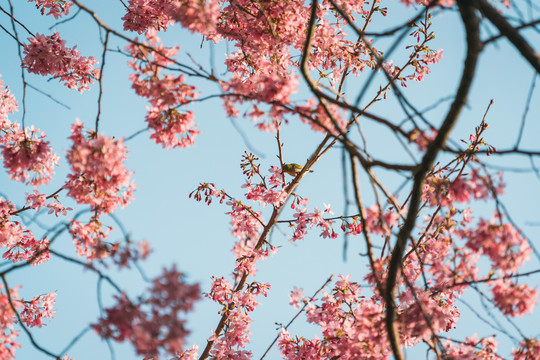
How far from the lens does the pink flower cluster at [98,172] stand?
2826 mm

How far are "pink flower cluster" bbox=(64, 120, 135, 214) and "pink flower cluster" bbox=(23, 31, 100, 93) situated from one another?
158cm

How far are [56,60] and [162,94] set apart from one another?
2619 millimetres

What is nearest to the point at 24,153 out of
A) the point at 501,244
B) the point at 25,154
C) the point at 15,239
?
the point at 25,154

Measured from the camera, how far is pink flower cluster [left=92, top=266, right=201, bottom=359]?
217 centimetres

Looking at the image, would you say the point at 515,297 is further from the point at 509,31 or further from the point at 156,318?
the point at 156,318

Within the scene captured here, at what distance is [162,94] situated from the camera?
9.57 ft

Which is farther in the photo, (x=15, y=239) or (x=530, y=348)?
(x=15, y=239)

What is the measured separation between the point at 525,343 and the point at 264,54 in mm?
3955

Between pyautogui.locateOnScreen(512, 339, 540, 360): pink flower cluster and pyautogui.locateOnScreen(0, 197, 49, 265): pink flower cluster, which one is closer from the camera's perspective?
pyautogui.locateOnScreen(512, 339, 540, 360): pink flower cluster

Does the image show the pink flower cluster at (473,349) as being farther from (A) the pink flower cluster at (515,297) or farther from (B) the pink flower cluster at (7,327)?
(B) the pink flower cluster at (7,327)

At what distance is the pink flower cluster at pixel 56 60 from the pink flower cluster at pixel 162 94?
1.58 meters

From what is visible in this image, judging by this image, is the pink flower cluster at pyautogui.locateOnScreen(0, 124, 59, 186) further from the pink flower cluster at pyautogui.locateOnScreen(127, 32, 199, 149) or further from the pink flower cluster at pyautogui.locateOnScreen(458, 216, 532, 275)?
the pink flower cluster at pyautogui.locateOnScreen(458, 216, 532, 275)

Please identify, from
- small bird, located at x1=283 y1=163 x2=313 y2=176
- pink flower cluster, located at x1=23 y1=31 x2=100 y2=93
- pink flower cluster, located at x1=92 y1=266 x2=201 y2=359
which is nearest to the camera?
pink flower cluster, located at x1=92 y1=266 x2=201 y2=359

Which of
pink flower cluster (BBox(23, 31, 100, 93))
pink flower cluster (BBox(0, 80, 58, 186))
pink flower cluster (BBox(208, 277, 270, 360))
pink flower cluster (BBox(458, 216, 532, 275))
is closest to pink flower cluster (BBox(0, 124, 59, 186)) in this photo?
pink flower cluster (BBox(0, 80, 58, 186))
